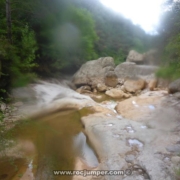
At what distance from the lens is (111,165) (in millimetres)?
3752

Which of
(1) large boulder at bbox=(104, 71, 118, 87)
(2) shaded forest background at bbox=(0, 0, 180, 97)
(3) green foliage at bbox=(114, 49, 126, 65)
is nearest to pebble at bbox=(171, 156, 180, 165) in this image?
(2) shaded forest background at bbox=(0, 0, 180, 97)

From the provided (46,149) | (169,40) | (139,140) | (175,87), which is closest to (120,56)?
(175,87)

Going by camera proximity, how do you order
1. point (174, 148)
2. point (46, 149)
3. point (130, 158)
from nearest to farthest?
1. point (130, 158)
2. point (174, 148)
3. point (46, 149)

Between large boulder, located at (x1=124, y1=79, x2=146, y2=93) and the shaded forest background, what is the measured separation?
2.65 meters

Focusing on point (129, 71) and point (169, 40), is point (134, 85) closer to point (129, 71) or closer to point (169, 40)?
point (129, 71)

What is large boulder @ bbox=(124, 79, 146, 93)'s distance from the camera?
12547 millimetres

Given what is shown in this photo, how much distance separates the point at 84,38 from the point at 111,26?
32.9 feet

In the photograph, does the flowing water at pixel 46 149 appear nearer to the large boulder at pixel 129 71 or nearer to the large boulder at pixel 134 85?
the large boulder at pixel 134 85

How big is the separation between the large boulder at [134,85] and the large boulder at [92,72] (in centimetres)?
188

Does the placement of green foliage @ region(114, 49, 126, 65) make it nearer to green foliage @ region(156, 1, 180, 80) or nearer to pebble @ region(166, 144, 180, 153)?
green foliage @ region(156, 1, 180, 80)

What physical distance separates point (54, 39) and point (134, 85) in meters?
6.61

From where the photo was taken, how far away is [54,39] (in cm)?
1210

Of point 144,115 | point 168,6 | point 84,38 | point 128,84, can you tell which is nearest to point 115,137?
point 144,115

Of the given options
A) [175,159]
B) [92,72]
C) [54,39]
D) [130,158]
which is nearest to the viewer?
[175,159]
